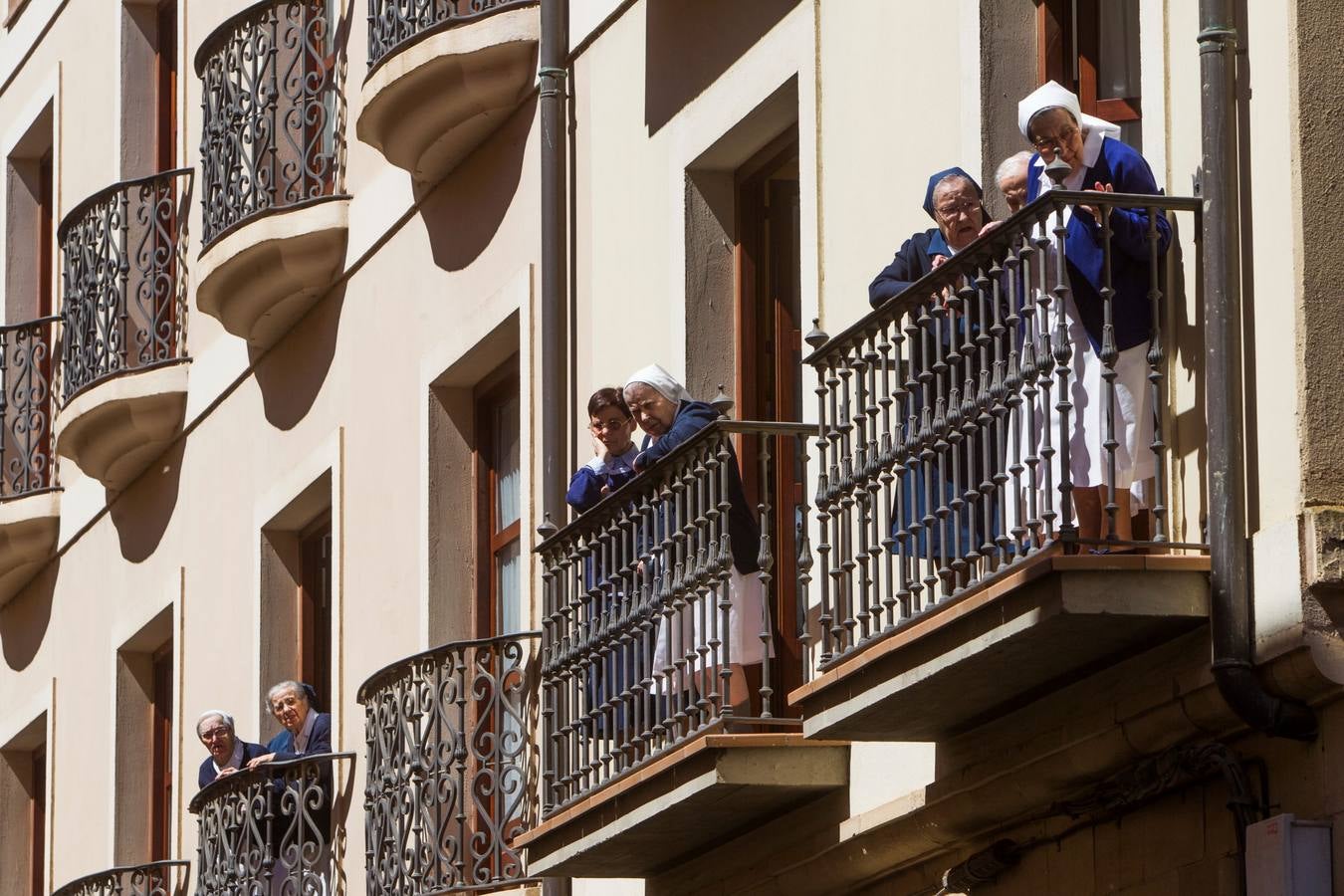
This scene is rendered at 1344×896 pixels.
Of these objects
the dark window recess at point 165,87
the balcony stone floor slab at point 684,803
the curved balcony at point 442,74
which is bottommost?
the balcony stone floor slab at point 684,803

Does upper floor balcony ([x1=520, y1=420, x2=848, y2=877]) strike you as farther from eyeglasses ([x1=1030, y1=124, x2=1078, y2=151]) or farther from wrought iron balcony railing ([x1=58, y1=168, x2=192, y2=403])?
wrought iron balcony railing ([x1=58, y1=168, x2=192, y2=403])

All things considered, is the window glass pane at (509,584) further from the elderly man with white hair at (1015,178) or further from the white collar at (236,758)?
the elderly man with white hair at (1015,178)

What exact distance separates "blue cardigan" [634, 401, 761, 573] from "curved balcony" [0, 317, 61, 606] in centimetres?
1045

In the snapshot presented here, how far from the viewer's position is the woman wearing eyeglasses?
1145 cm

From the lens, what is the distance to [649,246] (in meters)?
16.2

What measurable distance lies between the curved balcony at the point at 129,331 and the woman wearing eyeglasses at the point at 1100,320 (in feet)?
35.6

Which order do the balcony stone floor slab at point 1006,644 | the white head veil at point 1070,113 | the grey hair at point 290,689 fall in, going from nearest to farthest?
the balcony stone floor slab at point 1006,644 → the white head veil at point 1070,113 → the grey hair at point 290,689

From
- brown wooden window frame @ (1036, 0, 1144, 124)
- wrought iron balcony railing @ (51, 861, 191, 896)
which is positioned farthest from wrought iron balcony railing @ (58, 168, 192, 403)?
brown wooden window frame @ (1036, 0, 1144, 124)

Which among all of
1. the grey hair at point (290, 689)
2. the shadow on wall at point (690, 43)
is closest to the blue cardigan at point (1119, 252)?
the shadow on wall at point (690, 43)

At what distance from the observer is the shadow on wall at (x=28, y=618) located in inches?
965

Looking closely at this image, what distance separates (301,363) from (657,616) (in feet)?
20.8

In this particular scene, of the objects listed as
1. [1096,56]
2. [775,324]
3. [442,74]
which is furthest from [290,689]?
[1096,56]

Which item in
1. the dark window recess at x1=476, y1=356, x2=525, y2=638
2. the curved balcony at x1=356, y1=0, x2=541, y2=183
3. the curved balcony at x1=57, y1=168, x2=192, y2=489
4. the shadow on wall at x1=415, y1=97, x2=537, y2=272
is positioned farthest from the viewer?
the curved balcony at x1=57, y1=168, x2=192, y2=489

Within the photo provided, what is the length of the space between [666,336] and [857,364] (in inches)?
130
